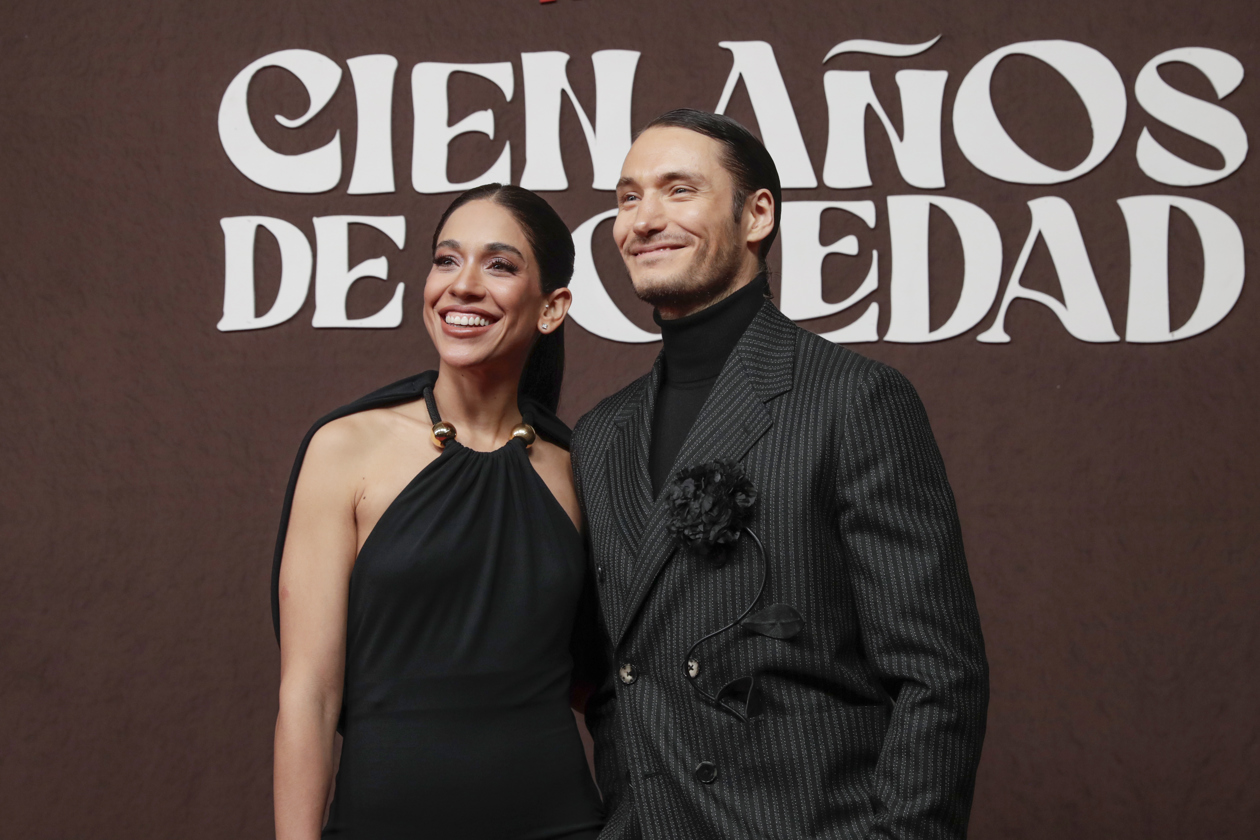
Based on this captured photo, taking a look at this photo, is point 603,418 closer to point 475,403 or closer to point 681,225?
point 475,403

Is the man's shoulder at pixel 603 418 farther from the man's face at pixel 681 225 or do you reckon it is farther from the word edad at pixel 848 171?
the word edad at pixel 848 171

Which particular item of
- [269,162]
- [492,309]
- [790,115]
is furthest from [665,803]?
[269,162]

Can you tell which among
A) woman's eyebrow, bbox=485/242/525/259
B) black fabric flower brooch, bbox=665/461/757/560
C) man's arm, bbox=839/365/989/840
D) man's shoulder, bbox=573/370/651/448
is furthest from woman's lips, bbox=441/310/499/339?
man's arm, bbox=839/365/989/840

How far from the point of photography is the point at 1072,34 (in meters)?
2.73

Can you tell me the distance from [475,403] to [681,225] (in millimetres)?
481

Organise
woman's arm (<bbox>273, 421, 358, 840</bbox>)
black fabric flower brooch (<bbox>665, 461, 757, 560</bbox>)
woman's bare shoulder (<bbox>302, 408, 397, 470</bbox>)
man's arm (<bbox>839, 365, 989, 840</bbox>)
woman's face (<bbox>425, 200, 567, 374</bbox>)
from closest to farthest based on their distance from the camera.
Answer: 1. man's arm (<bbox>839, 365, 989, 840</bbox>)
2. black fabric flower brooch (<bbox>665, 461, 757, 560</bbox>)
3. woman's arm (<bbox>273, 421, 358, 840</bbox>)
4. woman's bare shoulder (<bbox>302, 408, 397, 470</bbox>)
5. woman's face (<bbox>425, 200, 567, 374</bbox>)

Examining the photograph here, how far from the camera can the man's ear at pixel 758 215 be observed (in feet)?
4.91

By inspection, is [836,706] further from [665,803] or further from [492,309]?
[492,309]

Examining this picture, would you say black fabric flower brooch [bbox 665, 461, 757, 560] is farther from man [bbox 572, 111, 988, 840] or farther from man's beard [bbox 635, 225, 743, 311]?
man's beard [bbox 635, 225, 743, 311]

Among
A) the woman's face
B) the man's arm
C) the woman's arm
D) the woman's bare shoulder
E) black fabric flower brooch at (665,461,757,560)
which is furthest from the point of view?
the woman's face

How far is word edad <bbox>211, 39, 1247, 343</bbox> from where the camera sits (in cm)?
269

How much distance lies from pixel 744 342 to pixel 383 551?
23.7 inches

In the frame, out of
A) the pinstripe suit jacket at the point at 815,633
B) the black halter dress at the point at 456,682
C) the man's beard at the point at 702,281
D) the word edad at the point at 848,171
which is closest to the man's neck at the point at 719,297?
the man's beard at the point at 702,281

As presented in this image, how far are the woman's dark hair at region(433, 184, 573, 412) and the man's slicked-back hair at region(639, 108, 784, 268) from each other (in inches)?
11.2
